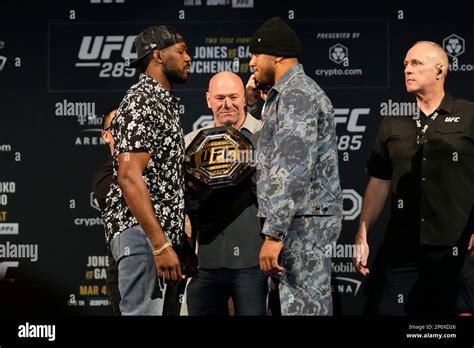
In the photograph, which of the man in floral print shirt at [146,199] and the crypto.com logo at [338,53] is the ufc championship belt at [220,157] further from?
the crypto.com logo at [338,53]

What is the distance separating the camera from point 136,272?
12.5 feet

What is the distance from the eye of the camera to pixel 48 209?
6.10 m

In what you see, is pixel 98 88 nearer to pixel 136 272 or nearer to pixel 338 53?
pixel 338 53

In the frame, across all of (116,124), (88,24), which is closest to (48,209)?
(88,24)

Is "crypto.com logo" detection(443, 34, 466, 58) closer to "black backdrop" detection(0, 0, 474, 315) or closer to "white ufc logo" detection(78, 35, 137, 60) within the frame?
"black backdrop" detection(0, 0, 474, 315)

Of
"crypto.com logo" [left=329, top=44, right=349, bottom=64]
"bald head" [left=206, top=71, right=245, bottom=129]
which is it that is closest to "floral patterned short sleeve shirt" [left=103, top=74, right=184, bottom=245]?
"bald head" [left=206, top=71, right=245, bottom=129]

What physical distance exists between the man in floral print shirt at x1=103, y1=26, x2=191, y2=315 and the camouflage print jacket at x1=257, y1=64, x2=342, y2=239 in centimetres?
38

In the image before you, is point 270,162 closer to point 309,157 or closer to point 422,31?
point 309,157

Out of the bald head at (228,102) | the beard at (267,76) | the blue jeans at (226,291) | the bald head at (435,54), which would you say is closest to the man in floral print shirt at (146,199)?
the beard at (267,76)

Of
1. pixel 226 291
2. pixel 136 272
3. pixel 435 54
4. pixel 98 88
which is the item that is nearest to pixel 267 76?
pixel 136 272

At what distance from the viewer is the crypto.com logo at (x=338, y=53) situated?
603 cm

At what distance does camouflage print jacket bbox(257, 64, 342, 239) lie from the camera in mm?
3814

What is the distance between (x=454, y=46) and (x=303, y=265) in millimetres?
2657

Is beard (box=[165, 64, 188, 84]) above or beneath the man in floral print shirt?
above
